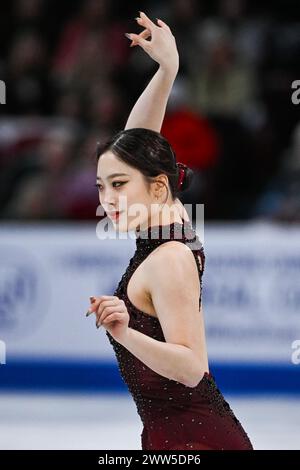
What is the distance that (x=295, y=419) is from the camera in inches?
240

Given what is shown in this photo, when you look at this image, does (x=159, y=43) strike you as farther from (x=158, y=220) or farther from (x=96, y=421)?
(x=96, y=421)

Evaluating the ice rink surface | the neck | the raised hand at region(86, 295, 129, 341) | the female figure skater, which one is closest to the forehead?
the female figure skater

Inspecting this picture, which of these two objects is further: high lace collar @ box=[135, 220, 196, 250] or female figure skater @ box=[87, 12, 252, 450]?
high lace collar @ box=[135, 220, 196, 250]

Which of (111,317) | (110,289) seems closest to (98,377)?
(110,289)

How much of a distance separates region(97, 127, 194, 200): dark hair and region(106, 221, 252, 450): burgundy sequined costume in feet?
0.52

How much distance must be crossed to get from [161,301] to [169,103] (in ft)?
19.0

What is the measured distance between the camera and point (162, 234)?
2760 millimetres

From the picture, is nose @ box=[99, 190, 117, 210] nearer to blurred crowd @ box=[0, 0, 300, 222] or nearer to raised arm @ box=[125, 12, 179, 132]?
raised arm @ box=[125, 12, 179, 132]

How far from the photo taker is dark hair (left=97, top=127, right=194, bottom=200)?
2.74m

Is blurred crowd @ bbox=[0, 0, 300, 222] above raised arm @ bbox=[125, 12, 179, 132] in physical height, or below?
above

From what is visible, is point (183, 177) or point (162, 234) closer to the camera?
point (162, 234)

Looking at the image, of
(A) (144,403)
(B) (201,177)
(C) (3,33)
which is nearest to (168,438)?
(A) (144,403)

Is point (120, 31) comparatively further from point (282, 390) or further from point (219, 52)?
point (282, 390)

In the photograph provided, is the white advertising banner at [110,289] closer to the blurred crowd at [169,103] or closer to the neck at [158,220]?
the blurred crowd at [169,103]
